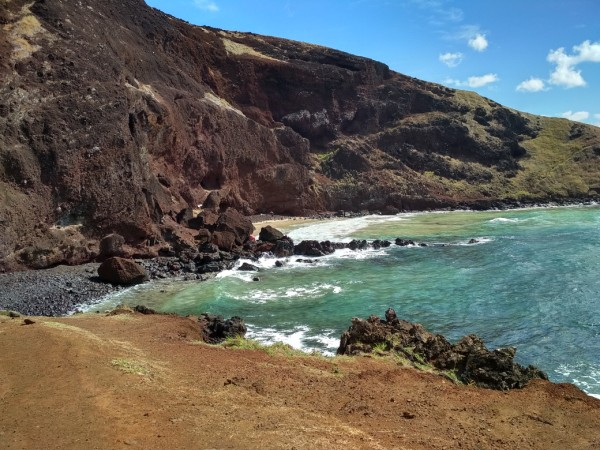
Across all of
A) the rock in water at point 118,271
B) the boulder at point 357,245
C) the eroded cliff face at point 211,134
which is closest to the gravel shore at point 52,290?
the rock in water at point 118,271

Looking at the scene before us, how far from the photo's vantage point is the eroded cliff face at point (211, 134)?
30672 mm

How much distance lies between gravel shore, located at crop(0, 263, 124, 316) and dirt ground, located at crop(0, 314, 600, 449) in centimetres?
1016

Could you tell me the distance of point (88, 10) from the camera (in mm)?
42188

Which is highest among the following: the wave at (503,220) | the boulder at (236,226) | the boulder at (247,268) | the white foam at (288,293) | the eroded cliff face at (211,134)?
the eroded cliff face at (211,134)

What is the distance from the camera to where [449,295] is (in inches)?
986

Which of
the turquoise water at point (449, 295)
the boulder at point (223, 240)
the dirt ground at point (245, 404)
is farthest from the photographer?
the boulder at point (223, 240)

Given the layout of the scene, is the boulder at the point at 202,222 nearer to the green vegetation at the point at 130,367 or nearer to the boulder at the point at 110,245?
the boulder at the point at 110,245

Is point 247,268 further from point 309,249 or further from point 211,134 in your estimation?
point 211,134

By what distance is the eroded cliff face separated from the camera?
3067 centimetres

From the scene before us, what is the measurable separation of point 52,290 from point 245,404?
19186mm

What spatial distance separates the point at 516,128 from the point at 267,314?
86040mm

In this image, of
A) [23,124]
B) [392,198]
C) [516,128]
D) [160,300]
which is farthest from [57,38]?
[516,128]

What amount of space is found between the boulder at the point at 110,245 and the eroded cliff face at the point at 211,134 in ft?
3.01

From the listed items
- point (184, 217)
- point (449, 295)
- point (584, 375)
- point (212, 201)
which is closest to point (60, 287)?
point (184, 217)
